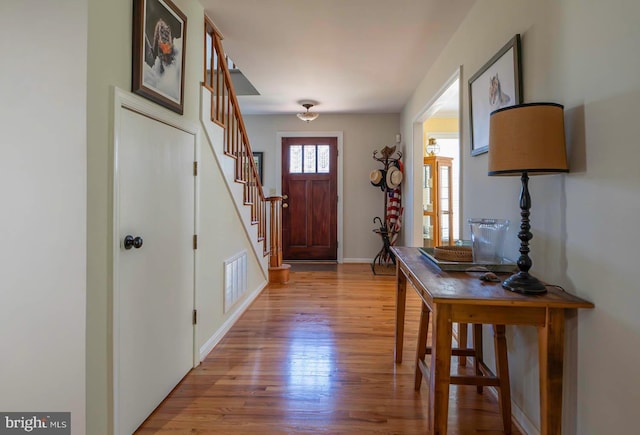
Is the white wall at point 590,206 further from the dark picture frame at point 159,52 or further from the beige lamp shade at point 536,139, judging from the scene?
the dark picture frame at point 159,52

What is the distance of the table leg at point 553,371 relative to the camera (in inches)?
46.3

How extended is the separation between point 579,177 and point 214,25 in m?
2.71

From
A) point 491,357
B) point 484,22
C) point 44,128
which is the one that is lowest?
point 491,357

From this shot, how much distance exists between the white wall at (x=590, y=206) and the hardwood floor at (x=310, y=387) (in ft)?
1.83

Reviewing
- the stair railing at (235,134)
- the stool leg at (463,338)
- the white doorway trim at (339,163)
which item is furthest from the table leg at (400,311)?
the white doorway trim at (339,163)

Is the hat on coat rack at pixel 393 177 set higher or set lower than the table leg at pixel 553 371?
higher

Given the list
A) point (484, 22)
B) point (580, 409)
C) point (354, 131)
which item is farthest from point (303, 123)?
point (580, 409)

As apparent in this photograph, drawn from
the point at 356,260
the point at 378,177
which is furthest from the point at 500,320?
the point at 356,260

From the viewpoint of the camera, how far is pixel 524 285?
1268 mm

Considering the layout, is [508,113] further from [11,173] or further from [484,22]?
[11,173]

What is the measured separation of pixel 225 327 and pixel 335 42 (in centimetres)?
271

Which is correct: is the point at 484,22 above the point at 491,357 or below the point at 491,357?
above

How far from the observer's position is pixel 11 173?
1.25 m

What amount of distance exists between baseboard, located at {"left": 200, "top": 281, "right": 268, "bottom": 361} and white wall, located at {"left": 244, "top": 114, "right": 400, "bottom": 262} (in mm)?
2443
